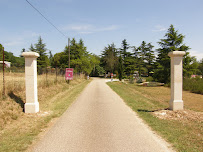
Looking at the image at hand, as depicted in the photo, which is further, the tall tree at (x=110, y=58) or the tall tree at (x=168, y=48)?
the tall tree at (x=110, y=58)

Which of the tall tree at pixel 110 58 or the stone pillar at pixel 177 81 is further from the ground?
the tall tree at pixel 110 58

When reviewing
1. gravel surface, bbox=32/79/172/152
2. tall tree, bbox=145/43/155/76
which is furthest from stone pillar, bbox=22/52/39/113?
tall tree, bbox=145/43/155/76

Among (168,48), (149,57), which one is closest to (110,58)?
(149,57)

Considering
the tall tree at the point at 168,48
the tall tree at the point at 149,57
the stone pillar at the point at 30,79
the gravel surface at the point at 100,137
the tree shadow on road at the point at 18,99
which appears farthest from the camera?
the tall tree at the point at 149,57

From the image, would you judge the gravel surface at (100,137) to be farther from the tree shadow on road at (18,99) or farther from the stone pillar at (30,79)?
the tree shadow on road at (18,99)

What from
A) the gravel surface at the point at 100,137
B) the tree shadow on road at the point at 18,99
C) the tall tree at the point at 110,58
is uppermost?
the tall tree at the point at 110,58

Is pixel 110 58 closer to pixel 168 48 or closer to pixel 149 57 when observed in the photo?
pixel 149 57

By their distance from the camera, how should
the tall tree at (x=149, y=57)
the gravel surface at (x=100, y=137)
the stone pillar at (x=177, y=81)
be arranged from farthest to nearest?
the tall tree at (x=149, y=57)
the stone pillar at (x=177, y=81)
the gravel surface at (x=100, y=137)

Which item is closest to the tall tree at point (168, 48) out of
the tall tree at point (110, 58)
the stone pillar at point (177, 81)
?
the stone pillar at point (177, 81)

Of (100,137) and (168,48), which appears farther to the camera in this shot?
(168,48)

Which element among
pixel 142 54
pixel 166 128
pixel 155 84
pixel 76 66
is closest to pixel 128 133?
pixel 166 128

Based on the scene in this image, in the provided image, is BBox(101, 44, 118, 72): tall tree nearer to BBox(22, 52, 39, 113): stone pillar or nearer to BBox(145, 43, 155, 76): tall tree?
BBox(145, 43, 155, 76): tall tree

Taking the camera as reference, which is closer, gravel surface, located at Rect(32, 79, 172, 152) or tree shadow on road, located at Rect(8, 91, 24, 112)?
gravel surface, located at Rect(32, 79, 172, 152)

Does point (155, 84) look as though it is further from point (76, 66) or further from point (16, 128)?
point (16, 128)
